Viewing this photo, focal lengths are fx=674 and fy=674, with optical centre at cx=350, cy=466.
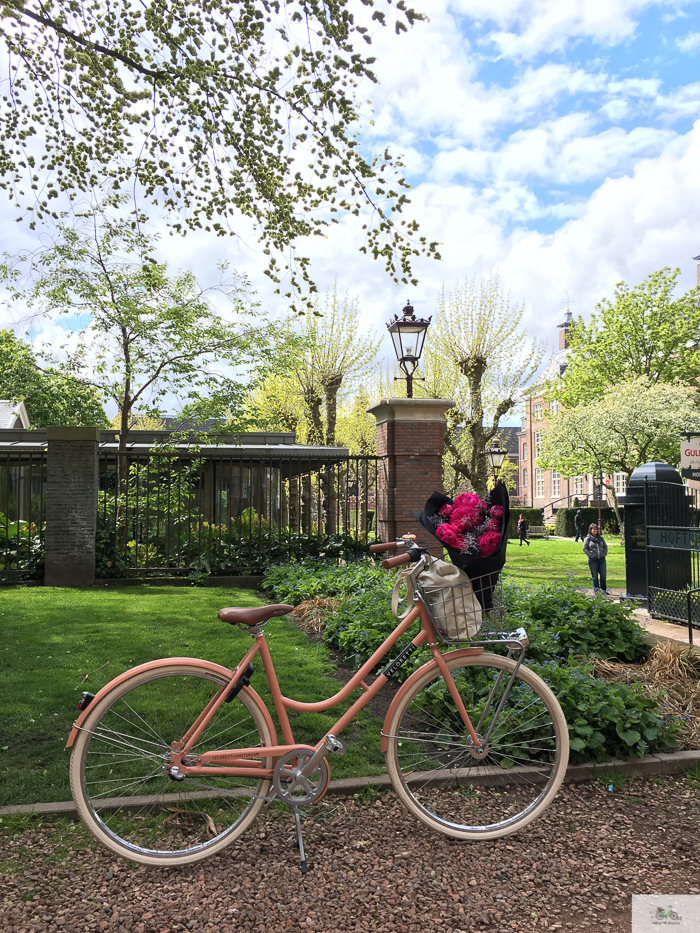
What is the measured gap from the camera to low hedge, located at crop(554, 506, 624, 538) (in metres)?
33.5

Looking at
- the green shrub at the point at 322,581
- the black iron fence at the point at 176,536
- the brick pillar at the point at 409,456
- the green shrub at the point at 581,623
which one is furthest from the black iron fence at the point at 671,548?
the black iron fence at the point at 176,536

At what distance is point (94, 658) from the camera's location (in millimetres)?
5266

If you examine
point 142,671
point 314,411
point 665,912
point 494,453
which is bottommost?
point 665,912

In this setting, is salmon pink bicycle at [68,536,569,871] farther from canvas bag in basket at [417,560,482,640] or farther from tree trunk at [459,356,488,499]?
tree trunk at [459,356,488,499]

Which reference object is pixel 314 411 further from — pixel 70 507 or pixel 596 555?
pixel 70 507

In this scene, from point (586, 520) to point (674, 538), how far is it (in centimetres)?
2853

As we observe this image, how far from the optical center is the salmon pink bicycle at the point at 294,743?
8.77 feet

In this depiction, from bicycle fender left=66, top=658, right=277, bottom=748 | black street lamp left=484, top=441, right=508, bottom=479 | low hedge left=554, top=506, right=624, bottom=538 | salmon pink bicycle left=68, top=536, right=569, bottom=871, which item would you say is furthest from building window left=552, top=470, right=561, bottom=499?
bicycle fender left=66, top=658, right=277, bottom=748

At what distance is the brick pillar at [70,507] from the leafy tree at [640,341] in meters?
27.5

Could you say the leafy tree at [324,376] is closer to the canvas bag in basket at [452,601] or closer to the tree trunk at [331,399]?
the tree trunk at [331,399]

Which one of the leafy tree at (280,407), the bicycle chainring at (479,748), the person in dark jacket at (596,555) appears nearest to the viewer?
the bicycle chainring at (479,748)

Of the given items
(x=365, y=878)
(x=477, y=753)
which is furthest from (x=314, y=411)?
(x=365, y=878)

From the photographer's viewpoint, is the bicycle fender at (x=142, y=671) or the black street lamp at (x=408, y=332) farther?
the black street lamp at (x=408, y=332)

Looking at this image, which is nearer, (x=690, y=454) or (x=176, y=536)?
(x=690, y=454)
